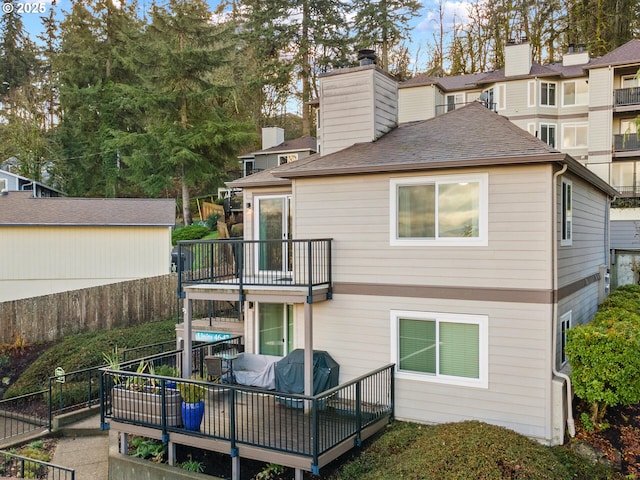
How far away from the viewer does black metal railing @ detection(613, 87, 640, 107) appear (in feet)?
90.5

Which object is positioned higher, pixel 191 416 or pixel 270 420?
pixel 191 416

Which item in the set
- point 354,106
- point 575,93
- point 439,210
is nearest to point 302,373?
point 439,210

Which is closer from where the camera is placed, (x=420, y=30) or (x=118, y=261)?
(x=118, y=261)

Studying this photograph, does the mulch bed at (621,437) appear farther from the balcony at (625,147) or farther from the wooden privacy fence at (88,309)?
the balcony at (625,147)

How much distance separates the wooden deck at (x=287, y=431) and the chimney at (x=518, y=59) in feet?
86.5

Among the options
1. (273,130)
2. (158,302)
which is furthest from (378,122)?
(273,130)

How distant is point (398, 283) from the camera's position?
369 inches

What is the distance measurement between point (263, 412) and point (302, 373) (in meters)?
1.35

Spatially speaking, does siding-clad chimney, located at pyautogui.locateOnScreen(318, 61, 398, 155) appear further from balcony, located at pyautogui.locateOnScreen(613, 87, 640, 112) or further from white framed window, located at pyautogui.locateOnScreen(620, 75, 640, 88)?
white framed window, located at pyautogui.locateOnScreen(620, 75, 640, 88)

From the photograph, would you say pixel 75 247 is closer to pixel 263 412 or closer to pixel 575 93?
pixel 263 412

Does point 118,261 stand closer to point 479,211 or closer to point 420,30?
point 479,211

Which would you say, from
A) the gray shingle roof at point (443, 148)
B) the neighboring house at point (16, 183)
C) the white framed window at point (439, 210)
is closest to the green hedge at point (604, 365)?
the white framed window at point (439, 210)

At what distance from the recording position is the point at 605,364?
7.68 meters

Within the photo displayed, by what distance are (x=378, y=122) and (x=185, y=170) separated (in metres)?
19.6
